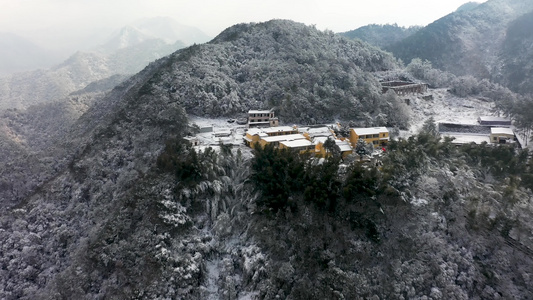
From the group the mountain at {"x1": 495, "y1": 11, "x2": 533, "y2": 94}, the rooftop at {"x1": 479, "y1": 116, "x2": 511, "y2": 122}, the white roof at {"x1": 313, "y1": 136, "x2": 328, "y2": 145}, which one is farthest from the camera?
the mountain at {"x1": 495, "y1": 11, "x2": 533, "y2": 94}

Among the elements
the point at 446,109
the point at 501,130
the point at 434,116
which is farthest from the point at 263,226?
the point at 446,109

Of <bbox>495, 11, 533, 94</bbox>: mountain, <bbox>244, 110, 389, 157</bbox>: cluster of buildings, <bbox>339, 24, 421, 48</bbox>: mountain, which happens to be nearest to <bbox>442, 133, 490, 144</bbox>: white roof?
<bbox>244, 110, 389, 157</bbox>: cluster of buildings

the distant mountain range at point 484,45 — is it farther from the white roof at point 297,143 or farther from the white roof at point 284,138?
the white roof at point 297,143

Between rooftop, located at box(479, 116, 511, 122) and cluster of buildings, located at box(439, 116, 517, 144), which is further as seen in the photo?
rooftop, located at box(479, 116, 511, 122)

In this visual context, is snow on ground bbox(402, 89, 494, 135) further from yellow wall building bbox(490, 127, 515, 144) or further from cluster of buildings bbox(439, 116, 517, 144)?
yellow wall building bbox(490, 127, 515, 144)

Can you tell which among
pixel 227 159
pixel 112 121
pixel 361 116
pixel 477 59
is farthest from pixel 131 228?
pixel 477 59

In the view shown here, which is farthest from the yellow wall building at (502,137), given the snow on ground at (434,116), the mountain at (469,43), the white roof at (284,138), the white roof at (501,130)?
the mountain at (469,43)

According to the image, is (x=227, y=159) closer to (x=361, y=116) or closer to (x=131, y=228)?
(x=131, y=228)

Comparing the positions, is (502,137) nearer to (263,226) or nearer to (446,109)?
(446,109)
